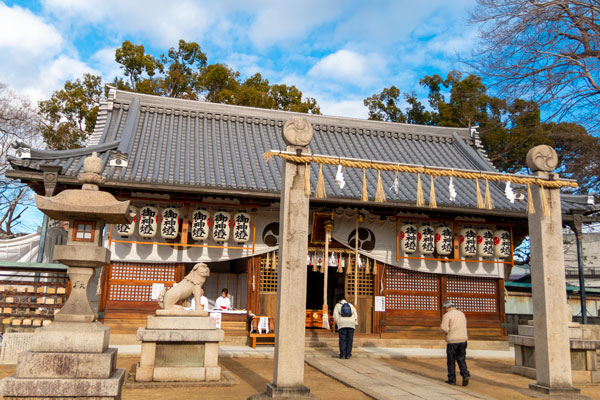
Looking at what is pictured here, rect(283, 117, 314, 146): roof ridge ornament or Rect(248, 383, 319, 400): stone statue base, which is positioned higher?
Rect(283, 117, 314, 146): roof ridge ornament

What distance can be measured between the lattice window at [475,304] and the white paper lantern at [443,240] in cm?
167

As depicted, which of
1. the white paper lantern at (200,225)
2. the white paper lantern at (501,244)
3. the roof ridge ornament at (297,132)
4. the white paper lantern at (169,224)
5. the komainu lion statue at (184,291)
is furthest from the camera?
the white paper lantern at (501,244)

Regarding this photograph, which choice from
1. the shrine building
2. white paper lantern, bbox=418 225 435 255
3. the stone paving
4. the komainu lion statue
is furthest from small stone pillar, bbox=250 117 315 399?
white paper lantern, bbox=418 225 435 255

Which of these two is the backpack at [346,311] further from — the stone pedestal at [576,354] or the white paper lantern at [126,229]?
the white paper lantern at [126,229]

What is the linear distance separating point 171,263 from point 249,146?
5.24 meters

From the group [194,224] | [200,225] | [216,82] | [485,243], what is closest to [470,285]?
[485,243]

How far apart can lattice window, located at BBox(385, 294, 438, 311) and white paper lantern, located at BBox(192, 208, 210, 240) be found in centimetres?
612

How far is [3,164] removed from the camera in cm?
2359

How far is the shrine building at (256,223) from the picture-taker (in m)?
12.9

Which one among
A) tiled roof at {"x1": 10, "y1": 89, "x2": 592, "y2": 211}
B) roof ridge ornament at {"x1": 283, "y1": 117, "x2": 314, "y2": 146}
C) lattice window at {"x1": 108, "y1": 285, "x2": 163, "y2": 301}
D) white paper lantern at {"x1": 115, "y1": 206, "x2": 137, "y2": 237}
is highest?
tiled roof at {"x1": 10, "y1": 89, "x2": 592, "y2": 211}

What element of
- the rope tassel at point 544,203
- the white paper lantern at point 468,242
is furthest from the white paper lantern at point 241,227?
the rope tassel at point 544,203

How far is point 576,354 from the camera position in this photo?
31.9 ft

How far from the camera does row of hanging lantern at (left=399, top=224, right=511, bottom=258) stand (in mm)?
14695

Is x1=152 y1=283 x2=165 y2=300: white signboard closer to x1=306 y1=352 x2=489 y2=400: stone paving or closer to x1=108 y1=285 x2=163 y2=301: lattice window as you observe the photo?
x1=108 y1=285 x2=163 y2=301: lattice window
